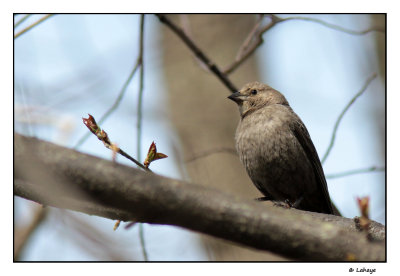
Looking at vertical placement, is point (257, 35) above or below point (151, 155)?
above

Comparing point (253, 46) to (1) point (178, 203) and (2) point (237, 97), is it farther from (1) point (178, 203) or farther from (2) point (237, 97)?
(1) point (178, 203)

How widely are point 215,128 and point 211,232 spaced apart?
5480 millimetres

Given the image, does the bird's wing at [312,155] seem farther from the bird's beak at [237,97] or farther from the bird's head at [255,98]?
the bird's beak at [237,97]

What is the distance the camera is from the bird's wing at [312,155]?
17.9 ft

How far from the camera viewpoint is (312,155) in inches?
220

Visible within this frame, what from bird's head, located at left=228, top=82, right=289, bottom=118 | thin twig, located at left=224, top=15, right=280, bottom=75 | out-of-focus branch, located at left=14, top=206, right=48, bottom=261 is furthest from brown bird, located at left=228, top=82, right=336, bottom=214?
out-of-focus branch, located at left=14, top=206, right=48, bottom=261

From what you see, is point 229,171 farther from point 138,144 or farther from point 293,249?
point 293,249

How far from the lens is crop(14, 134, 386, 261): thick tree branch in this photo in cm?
185

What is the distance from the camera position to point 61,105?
5.21 metres

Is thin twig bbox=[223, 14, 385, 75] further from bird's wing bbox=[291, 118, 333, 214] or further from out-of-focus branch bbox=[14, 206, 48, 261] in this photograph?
out-of-focus branch bbox=[14, 206, 48, 261]

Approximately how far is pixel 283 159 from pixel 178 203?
354 centimetres

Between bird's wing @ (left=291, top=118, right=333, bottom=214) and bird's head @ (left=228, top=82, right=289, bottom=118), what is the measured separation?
703 mm

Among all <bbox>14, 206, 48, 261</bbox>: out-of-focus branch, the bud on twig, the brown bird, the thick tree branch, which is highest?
the brown bird

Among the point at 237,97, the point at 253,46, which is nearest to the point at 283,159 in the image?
the point at 237,97
